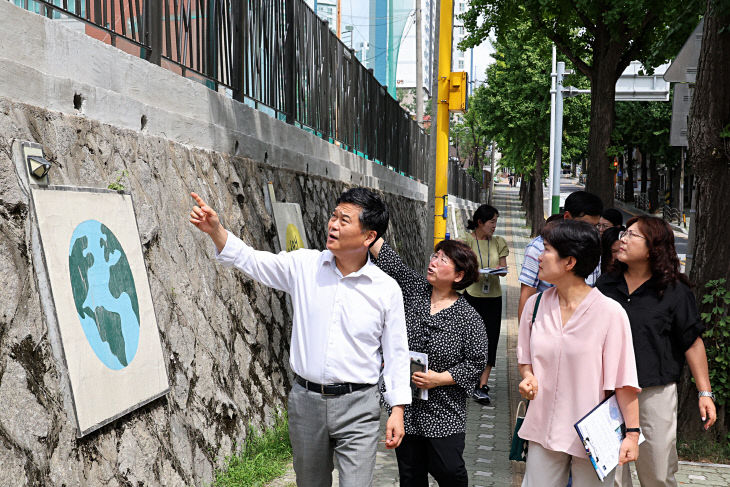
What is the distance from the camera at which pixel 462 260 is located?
14.5 ft

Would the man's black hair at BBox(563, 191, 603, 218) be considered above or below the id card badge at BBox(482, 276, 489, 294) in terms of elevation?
above

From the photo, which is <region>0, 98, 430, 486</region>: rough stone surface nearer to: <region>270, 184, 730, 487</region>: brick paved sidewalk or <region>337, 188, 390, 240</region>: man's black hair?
<region>270, 184, 730, 487</region>: brick paved sidewalk

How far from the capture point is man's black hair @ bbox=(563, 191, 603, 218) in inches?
250

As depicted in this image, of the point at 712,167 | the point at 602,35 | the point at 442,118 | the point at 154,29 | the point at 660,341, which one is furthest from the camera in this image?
the point at 602,35

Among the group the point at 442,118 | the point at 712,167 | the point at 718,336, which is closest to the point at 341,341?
the point at 718,336

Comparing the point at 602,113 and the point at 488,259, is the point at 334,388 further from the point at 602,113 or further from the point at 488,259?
the point at 602,113

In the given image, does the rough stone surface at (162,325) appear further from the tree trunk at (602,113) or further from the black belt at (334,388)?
the tree trunk at (602,113)

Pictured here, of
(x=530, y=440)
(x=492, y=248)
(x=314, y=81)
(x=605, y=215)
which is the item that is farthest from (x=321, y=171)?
(x=530, y=440)

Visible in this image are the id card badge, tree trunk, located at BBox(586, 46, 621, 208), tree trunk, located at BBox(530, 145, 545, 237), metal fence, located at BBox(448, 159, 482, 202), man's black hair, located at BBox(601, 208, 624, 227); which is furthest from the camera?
metal fence, located at BBox(448, 159, 482, 202)

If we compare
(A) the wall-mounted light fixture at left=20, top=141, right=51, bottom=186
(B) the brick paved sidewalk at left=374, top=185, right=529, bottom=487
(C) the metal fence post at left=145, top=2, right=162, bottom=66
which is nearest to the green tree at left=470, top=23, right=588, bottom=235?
(B) the brick paved sidewalk at left=374, top=185, right=529, bottom=487

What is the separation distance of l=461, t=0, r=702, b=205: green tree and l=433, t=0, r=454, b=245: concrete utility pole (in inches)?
153

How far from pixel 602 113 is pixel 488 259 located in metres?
6.31

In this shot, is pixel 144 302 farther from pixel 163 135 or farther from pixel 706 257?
pixel 706 257

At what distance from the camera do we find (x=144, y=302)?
15.0 feet
